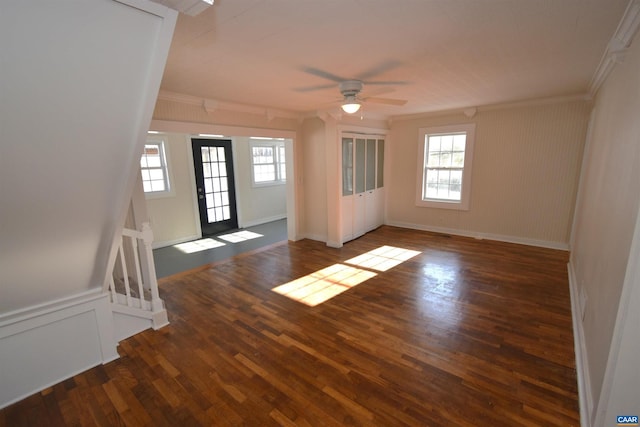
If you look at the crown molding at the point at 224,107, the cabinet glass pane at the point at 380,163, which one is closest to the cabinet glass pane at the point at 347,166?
the crown molding at the point at 224,107

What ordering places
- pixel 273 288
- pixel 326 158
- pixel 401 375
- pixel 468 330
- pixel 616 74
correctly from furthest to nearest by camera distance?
pixel 326 158 < pixel 273 288 < pixel 468 330 < pixel 616 74 < pixel 401 375

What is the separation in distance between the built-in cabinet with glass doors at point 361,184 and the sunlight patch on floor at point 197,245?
2.48 metres

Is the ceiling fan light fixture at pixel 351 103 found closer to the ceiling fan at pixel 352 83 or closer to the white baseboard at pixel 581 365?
the ceiling fan at pixel 352 83

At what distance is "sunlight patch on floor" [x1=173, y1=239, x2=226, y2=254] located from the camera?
5.20 metres

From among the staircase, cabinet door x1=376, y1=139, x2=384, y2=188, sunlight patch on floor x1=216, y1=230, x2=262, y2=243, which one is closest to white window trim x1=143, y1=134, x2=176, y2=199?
sunlight patch on floor x1=216, y1=230, x2=262, y2=243

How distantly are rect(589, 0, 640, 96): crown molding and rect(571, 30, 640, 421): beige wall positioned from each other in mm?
73

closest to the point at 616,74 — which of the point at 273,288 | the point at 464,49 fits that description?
the point at 464,49

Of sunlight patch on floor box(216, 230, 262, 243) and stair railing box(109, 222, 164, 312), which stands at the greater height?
stair railing box(109, 222, 164, 312)

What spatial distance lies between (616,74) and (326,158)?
3544 millimetres

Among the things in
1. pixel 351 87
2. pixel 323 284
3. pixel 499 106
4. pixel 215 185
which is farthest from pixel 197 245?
pixel 499 106

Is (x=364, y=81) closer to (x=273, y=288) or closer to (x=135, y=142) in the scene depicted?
(x=135, y=142)

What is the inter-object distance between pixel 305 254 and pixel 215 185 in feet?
9.26

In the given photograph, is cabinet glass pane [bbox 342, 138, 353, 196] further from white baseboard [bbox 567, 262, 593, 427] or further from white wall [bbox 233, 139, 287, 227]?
white baseboard [bbox 567, 262, 593, 427]

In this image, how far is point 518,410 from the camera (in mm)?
1815
